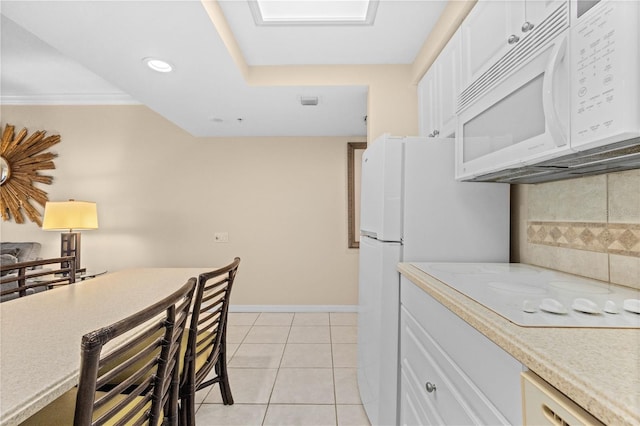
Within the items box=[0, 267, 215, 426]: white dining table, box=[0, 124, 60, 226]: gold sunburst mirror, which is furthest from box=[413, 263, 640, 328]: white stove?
box=[0, 124, 60, 226]: gold sunburst mirror

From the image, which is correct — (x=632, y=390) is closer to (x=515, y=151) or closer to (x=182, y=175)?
(x=515, y=151)

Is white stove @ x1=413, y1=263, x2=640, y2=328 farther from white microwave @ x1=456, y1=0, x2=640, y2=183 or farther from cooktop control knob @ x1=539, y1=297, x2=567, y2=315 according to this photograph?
white microwave @ x1=456, y1=0, x2=640, y2=183

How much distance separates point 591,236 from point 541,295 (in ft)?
1.41

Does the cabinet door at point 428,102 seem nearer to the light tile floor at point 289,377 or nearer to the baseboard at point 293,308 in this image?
the light tile floor at point 289,377

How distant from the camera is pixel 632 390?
44 cm

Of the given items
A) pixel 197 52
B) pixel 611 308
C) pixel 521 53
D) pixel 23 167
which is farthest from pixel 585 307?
pixel 23 167

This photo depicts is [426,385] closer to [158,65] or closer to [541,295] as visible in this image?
[541,295]

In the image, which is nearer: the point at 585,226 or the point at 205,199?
the point at 585,226

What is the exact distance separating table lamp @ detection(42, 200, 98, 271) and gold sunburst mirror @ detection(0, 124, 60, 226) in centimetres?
84

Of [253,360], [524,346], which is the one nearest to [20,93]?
[253,360]

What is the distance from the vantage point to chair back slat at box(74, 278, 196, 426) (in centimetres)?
64

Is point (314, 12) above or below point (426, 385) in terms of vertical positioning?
above

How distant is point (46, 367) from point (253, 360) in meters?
1.94

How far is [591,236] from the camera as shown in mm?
1147
